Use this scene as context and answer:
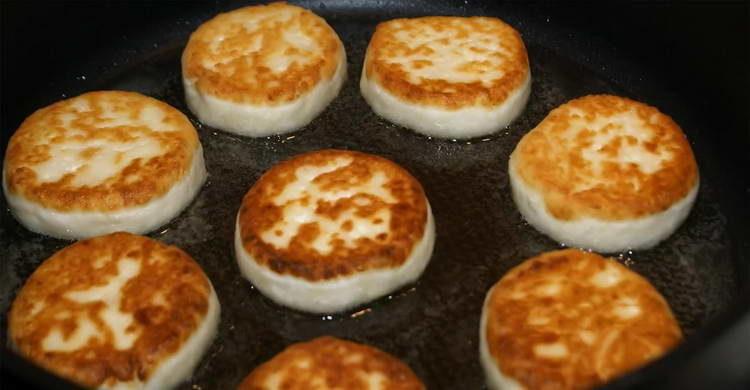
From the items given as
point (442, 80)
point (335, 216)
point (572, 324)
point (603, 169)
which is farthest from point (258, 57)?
point (572, 324)

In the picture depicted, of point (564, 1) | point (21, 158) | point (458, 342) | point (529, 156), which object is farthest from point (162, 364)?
point (564, 1)

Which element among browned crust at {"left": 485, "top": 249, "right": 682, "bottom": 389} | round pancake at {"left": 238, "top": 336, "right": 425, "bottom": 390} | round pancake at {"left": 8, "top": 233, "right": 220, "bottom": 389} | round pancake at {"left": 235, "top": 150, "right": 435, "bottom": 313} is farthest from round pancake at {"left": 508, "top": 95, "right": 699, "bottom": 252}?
round pancake at {"left": 8, "top": 233, "right": 220, "bottom": 389}

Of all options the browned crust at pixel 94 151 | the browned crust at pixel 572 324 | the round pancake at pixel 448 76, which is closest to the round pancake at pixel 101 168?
the browned crust at pixel 94 151

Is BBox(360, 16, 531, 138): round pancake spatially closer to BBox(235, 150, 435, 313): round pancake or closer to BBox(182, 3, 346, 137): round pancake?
BBox(182, 3, 346, 137): round pancake

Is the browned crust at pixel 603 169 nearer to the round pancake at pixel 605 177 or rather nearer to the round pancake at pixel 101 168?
the round pancake at pixel 605 177

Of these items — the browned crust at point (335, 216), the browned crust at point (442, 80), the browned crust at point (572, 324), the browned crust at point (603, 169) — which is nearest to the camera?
the browned crust at point (572, 324)

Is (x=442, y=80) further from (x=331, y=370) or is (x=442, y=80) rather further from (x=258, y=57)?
(x=331, y=370)

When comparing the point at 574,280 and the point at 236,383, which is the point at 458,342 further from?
the point at 236,383
